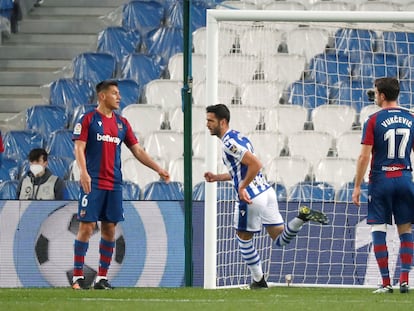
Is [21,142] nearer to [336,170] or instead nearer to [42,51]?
[42,51]

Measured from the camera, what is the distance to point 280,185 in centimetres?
1277

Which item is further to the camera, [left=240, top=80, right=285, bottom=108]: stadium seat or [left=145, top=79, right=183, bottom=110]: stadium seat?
[left=145, top=79, right=183, bottom=110]: stadium seat

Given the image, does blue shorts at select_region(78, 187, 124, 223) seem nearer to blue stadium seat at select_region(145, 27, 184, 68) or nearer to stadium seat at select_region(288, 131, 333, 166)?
stadium seat at select_region(288, 131, 333, 166)

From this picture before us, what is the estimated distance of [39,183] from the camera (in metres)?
12.8

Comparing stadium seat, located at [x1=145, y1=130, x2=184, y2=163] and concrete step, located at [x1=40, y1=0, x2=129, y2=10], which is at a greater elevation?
concrete step, located at [x1=40, y1=0, x2=129, y2=10]

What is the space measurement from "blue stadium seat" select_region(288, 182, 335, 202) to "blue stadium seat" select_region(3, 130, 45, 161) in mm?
3621

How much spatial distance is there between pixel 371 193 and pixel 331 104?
146 inches

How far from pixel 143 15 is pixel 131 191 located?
157 inches

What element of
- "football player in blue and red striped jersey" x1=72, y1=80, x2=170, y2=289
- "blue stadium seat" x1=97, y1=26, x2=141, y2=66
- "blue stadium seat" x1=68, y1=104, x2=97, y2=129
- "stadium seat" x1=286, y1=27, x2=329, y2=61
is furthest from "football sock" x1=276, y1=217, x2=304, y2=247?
"blue stadium seat" x1=97, y1=26, x2=141, y2=66

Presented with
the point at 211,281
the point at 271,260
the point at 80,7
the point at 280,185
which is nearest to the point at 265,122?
the point at 280,185

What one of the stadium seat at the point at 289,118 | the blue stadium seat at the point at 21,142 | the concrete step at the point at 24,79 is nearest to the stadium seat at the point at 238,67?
the stadium seat at the point at 289,118

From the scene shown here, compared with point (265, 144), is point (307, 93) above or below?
above

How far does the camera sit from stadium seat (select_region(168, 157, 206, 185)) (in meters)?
13.6

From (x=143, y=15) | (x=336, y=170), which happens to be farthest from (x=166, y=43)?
(x=336, y=170)
